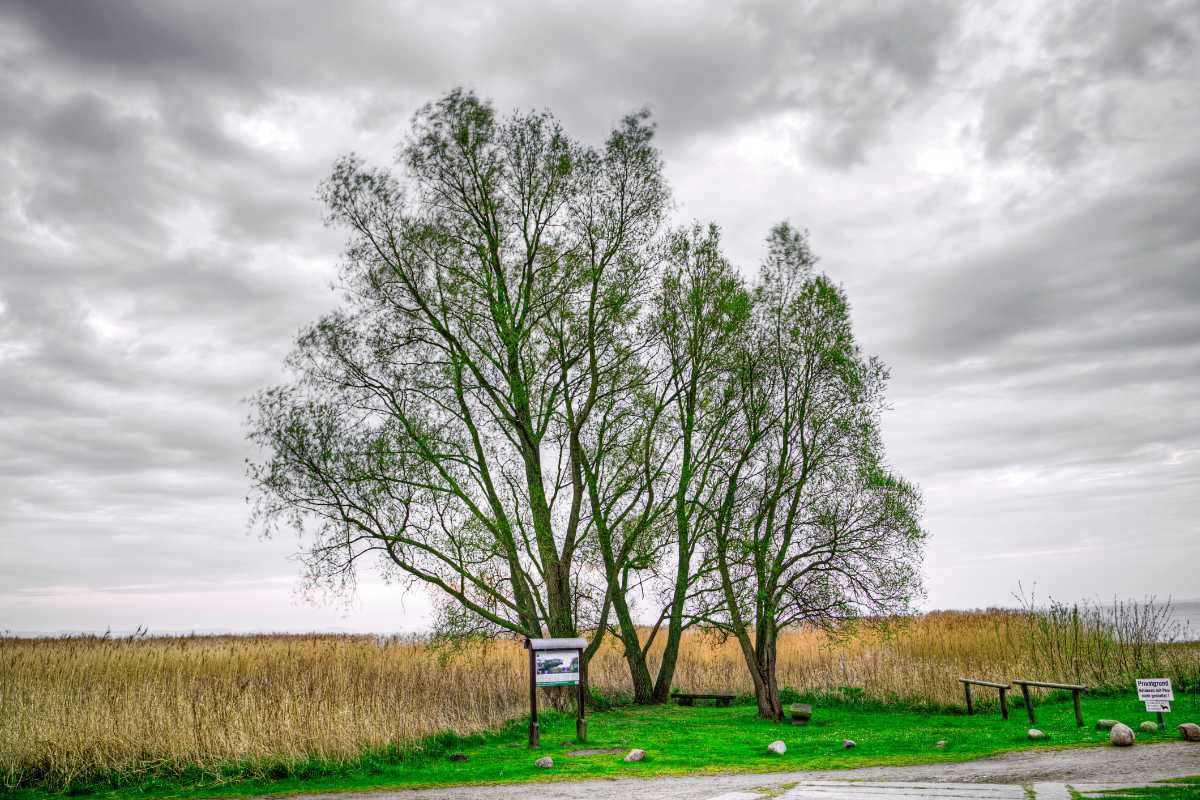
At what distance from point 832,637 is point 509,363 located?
1031cm

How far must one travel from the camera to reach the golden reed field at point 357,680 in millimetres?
12352

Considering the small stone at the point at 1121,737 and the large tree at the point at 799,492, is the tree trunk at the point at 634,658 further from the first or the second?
the small stone at the point at 1121,737

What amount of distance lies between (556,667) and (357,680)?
732 centimetres

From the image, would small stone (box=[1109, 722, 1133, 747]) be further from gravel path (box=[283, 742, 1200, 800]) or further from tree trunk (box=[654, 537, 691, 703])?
tree trunk (box=[654, 537, 691, 703])

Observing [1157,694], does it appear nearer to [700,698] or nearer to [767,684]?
[767,684]

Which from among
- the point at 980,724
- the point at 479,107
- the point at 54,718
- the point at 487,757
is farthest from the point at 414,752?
the point at 479,107

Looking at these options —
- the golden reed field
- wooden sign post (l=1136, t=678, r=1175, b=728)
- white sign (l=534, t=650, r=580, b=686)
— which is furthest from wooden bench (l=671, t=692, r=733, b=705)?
wooden sign post (l=1136, t=678, r=1175, b=728)

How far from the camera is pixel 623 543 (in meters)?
22.6

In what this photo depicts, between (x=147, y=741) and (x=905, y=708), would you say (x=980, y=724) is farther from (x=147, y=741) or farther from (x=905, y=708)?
(x=147, y=741)

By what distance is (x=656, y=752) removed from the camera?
1366cm

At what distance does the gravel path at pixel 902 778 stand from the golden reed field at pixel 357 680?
10.0ft

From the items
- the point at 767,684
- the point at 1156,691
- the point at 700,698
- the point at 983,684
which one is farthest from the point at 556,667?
the point at 1156,691

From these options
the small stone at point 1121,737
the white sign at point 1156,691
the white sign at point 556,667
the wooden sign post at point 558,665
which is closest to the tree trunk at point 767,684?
the wooden sign post at point 558,665

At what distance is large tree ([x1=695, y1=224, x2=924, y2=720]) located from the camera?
19.2 metres
